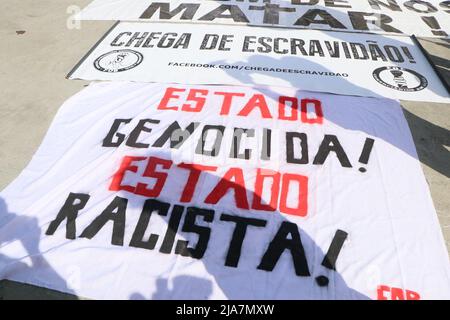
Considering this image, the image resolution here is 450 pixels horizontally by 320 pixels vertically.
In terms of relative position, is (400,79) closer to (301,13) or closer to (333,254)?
(301,13)

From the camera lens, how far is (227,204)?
447cm

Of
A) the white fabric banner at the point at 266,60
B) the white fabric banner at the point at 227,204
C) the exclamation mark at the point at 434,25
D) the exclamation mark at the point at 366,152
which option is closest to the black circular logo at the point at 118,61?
the white fabric banner at the point at 266,60

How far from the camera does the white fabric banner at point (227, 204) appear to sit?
3787 mm

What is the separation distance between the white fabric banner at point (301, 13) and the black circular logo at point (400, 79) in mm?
1987

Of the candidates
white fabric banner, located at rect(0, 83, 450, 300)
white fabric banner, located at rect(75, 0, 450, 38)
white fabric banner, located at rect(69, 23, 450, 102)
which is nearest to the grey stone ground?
white fabric banner, located at rect(0, 83, 450, 300)

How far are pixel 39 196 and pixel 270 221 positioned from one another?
10.2 feet

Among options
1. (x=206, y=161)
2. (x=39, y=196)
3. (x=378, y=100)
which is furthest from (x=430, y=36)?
(x=39, y=196)

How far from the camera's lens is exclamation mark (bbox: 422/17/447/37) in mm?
8336

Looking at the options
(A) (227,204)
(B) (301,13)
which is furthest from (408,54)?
(A) (227,204)

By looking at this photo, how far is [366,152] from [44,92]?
595cm

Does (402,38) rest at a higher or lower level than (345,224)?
higher

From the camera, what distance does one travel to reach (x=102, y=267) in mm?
3898

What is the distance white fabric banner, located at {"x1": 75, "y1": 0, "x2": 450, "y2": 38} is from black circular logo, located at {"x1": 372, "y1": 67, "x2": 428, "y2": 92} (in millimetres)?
1987

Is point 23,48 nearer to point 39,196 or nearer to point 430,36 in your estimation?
point 39,196
